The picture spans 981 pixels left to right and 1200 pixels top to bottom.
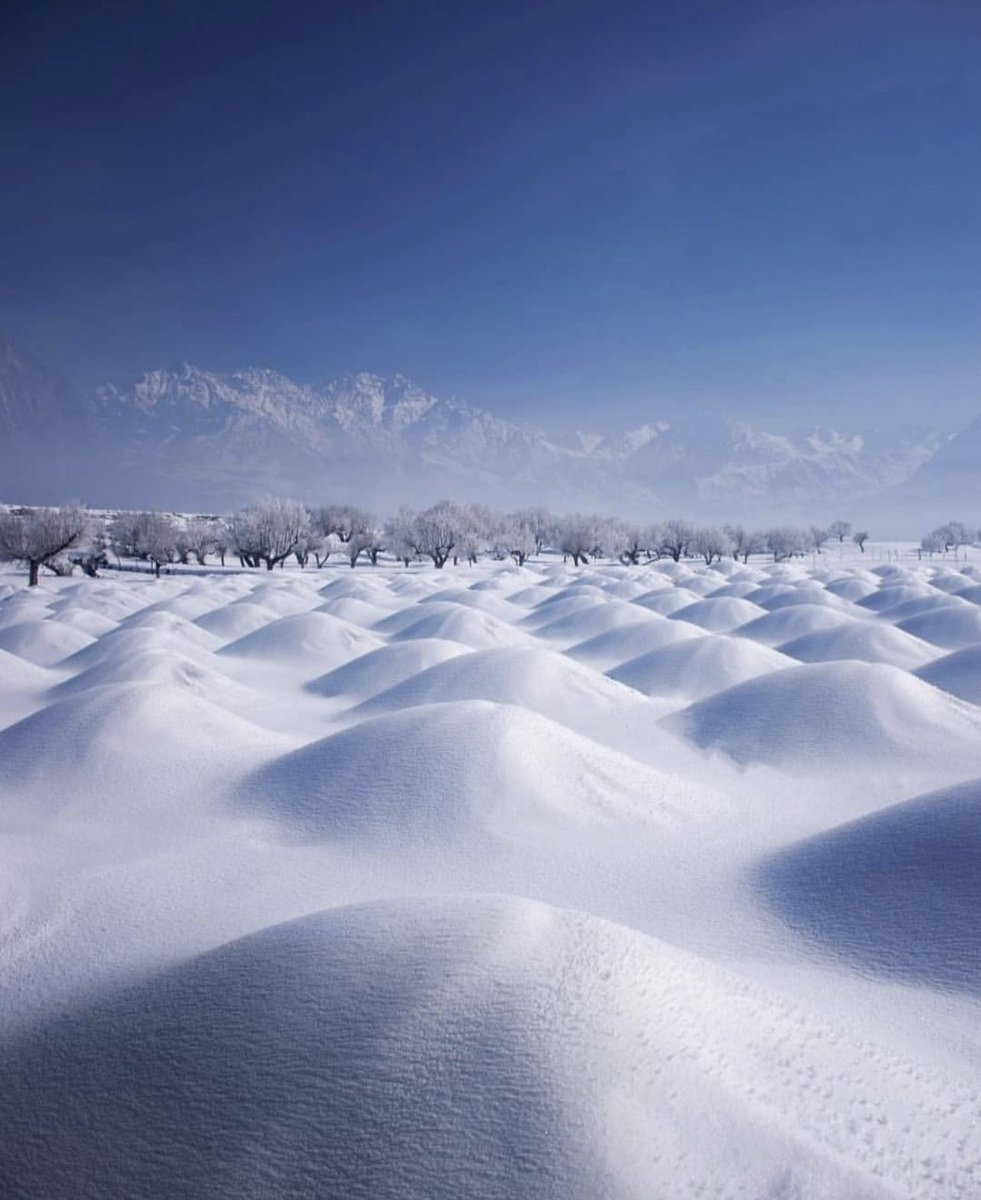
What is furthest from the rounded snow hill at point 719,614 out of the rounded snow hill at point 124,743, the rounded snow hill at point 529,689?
the rounded snow hill at point 124,743

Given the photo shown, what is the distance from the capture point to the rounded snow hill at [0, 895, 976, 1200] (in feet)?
11.9

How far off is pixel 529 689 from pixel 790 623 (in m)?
15.6

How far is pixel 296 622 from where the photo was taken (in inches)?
1072

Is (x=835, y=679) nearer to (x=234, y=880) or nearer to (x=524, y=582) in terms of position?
(x=234, y=880)

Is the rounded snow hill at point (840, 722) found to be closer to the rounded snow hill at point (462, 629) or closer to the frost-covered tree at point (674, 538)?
the rounded snow hill at point (462, 629)

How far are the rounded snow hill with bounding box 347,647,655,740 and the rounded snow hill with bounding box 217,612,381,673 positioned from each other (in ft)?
24.0

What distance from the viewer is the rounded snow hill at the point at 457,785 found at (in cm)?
1011

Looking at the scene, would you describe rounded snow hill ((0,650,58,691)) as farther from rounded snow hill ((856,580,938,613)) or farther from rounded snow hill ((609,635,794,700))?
rounded snow hill ((856,580,938,613))

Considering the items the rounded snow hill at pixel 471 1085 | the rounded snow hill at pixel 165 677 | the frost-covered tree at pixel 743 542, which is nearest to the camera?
the rounded snow hill at pixel 471 1085

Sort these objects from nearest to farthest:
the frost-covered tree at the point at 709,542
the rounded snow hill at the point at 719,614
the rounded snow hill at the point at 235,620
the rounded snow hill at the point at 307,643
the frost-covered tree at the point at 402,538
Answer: the rounded snow hill at the point at 307,643
the rounded snow hill at the point at 235,620
the rounded snow hill at the point at 719,614
the frost-covered tree at the point at 402,538
the frost-covered tree at the point at 709,542

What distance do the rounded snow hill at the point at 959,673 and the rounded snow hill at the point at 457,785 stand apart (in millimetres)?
10411

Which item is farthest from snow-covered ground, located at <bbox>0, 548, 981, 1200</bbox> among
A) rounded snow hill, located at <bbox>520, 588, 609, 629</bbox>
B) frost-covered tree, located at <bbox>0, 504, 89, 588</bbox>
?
frost-covered tree, located at <bbox>0, 504, 89, 588</bbox>

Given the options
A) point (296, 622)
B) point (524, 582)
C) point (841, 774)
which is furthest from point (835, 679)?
point (524, 582)

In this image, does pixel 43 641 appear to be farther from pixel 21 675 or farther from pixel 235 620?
pixel 235 620
